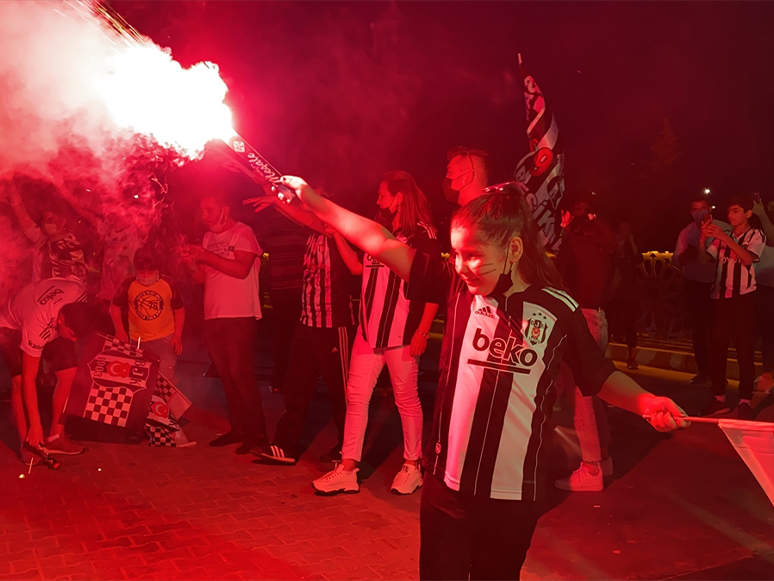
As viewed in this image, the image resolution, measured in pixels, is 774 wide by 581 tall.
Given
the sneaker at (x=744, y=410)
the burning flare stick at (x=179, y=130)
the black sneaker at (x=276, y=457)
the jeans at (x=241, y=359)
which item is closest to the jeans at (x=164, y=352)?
the jeans at (x=241, y=359)

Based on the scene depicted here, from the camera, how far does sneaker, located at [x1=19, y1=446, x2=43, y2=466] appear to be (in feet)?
21.2

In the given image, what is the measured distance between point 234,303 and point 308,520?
244cm

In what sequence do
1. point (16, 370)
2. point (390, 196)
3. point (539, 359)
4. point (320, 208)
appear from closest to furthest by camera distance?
point (539, 359) → point (320, 208) → point (390, 196) → point (16, 370)

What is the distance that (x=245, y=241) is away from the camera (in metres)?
6.95

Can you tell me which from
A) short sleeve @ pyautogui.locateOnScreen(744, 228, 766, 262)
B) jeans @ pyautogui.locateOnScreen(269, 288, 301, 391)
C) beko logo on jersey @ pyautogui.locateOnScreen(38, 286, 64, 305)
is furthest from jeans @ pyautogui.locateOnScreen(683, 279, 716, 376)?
beko logo on jersey @ pyautogui.locateOnScreen(38, 286, 64, 305)

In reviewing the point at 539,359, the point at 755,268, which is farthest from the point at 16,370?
the point at 755,268

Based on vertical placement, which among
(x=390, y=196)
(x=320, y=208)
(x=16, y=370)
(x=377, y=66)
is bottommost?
(x=16, y=370)

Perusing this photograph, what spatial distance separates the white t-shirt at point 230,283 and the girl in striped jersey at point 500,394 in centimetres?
428

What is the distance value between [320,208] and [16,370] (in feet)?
15.4

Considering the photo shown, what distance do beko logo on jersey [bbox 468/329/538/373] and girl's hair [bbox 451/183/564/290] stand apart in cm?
28

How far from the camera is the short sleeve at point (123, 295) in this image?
7.50 metres

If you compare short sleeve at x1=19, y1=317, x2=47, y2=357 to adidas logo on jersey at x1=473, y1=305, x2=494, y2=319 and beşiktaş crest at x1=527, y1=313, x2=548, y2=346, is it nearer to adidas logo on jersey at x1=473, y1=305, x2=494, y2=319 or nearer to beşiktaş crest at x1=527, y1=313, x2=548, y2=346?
adidas logo on jersey at x1=473, y1=305, x2=494, y2=319

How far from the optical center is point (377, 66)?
34.1 feet

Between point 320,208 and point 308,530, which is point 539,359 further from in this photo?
point 308,530
